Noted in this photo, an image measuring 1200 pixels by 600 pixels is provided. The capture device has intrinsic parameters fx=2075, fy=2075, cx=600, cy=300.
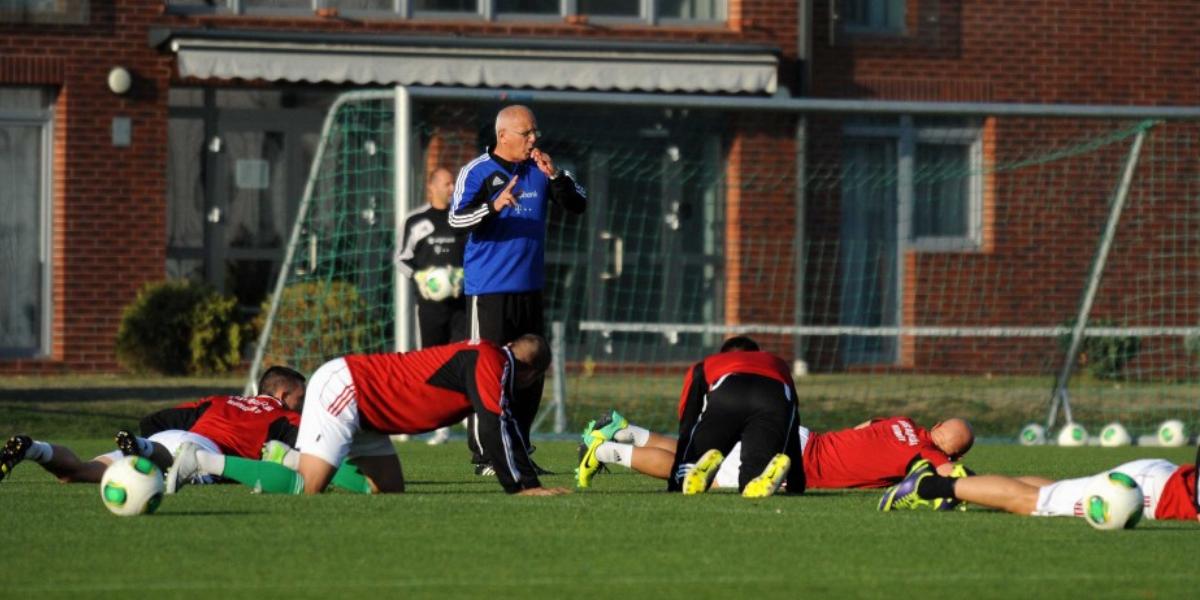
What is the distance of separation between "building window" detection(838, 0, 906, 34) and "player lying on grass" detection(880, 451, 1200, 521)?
15337 millimetres

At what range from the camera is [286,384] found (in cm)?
1177

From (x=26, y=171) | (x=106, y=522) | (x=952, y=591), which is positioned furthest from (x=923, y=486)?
(x=26, y=171)

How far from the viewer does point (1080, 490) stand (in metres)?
9.07

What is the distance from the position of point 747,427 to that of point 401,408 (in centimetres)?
193

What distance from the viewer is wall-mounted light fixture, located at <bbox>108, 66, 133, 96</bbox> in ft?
71.8

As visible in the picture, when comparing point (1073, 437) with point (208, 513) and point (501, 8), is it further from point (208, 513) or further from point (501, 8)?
point (208, 513)

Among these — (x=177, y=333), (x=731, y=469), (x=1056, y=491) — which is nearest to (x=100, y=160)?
(x=177, y=333)

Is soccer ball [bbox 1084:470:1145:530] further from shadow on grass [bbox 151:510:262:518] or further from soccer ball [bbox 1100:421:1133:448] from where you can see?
soccer ball [bbox 1100:421:1133:448]

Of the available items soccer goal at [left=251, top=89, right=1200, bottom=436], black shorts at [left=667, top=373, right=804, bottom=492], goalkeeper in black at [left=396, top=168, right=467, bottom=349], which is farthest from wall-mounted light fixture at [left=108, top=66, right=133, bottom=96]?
black shorts at [left=667, top=373, right=804, bottom=492]

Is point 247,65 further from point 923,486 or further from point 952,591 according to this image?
point 952,591

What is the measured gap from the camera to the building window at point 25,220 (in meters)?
22.1

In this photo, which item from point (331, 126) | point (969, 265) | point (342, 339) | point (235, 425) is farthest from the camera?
point (969, 265)

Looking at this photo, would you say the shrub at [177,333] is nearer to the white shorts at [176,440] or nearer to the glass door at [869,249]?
the glass door at [869,249]

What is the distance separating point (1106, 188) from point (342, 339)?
8.68 metres
